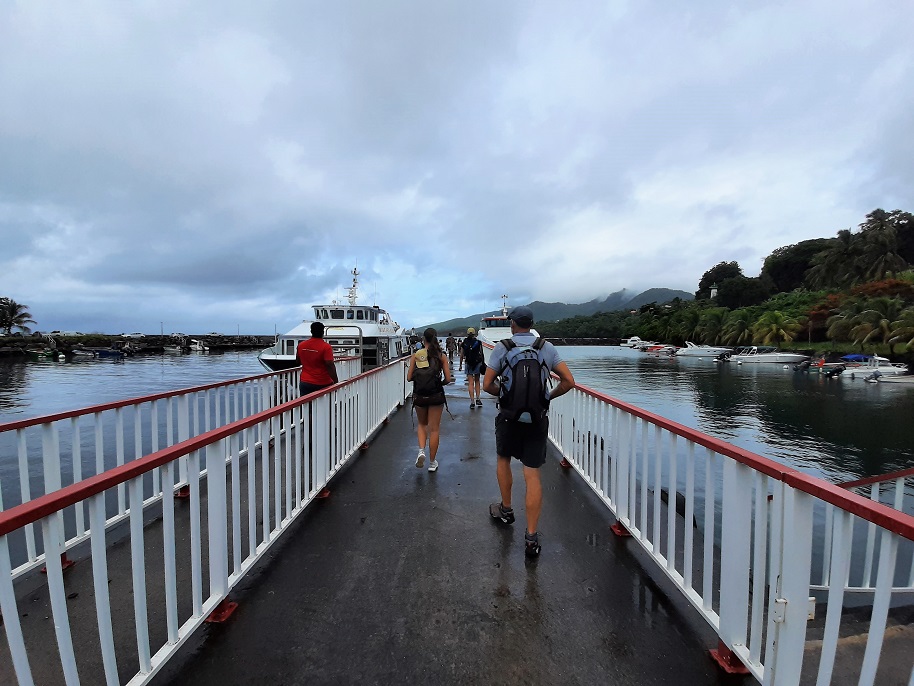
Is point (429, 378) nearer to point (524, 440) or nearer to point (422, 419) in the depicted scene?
point (422, 419)

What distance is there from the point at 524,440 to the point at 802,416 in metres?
20.5

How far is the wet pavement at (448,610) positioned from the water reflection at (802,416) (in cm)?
993

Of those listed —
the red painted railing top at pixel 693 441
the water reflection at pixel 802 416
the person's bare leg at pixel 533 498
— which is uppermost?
the red painted railing top at pixel 693 441

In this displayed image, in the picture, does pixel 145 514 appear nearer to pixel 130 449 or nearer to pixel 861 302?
pixel 130 449

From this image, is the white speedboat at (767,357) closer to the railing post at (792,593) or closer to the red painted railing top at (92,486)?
the railing post at (792,593)

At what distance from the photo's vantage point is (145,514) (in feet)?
13.4

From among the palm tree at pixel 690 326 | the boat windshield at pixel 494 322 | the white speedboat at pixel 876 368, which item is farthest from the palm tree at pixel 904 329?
the boat windshield at pixel 494 322

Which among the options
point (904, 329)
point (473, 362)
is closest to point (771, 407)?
point (473, 362)

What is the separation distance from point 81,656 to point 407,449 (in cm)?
410

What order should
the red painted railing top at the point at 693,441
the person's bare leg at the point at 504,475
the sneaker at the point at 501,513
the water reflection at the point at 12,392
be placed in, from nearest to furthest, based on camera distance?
1. the red painted railing top at the point at 693,441
2. the person's bare leg at the point at 504,475
3. the sneaker at the point at 501,513
4. the water reflection at the point at 12,392

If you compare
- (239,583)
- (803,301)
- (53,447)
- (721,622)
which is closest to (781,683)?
(721,622)

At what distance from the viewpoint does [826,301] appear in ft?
175

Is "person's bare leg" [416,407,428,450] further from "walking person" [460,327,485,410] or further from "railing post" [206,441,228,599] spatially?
"walking person" [460,327,485,410]

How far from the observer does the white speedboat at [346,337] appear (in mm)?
16047
